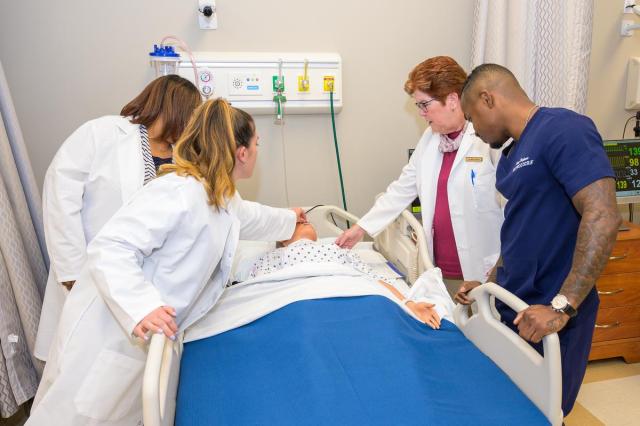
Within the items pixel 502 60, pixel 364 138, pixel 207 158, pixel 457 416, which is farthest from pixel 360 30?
pixel 457 416

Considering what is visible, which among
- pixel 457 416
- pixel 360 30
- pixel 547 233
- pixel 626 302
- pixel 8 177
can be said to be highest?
pixel 360 30

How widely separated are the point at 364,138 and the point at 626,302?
1649mm

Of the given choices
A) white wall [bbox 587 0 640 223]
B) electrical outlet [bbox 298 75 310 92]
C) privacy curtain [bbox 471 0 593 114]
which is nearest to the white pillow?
electrical outlet [bbox 298 75 310 92]

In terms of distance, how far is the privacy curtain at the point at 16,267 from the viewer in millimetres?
1946

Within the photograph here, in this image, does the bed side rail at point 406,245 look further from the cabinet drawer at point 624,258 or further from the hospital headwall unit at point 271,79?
the cabinet drawer at point 624,258

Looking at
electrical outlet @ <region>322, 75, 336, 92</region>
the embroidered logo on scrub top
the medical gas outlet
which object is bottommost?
the embroidered logo on scrub top

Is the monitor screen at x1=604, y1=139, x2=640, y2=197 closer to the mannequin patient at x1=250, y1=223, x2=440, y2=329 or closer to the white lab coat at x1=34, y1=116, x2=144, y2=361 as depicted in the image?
the mannequin patient at x1=250, y1=223, x2=440, y2=329

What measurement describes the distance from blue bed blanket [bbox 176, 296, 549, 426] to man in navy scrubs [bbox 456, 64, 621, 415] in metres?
0.20

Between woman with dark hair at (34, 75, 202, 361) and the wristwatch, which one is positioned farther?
woman with dark hair at (34, 75, 202, 361)

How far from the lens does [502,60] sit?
8.22 feet

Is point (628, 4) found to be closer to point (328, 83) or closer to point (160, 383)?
point (328, 83)

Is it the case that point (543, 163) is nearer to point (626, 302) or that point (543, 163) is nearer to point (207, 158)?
point (207, 158)

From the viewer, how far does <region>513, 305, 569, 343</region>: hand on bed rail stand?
3.95ft

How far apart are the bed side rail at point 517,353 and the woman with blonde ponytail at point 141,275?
0.87m
